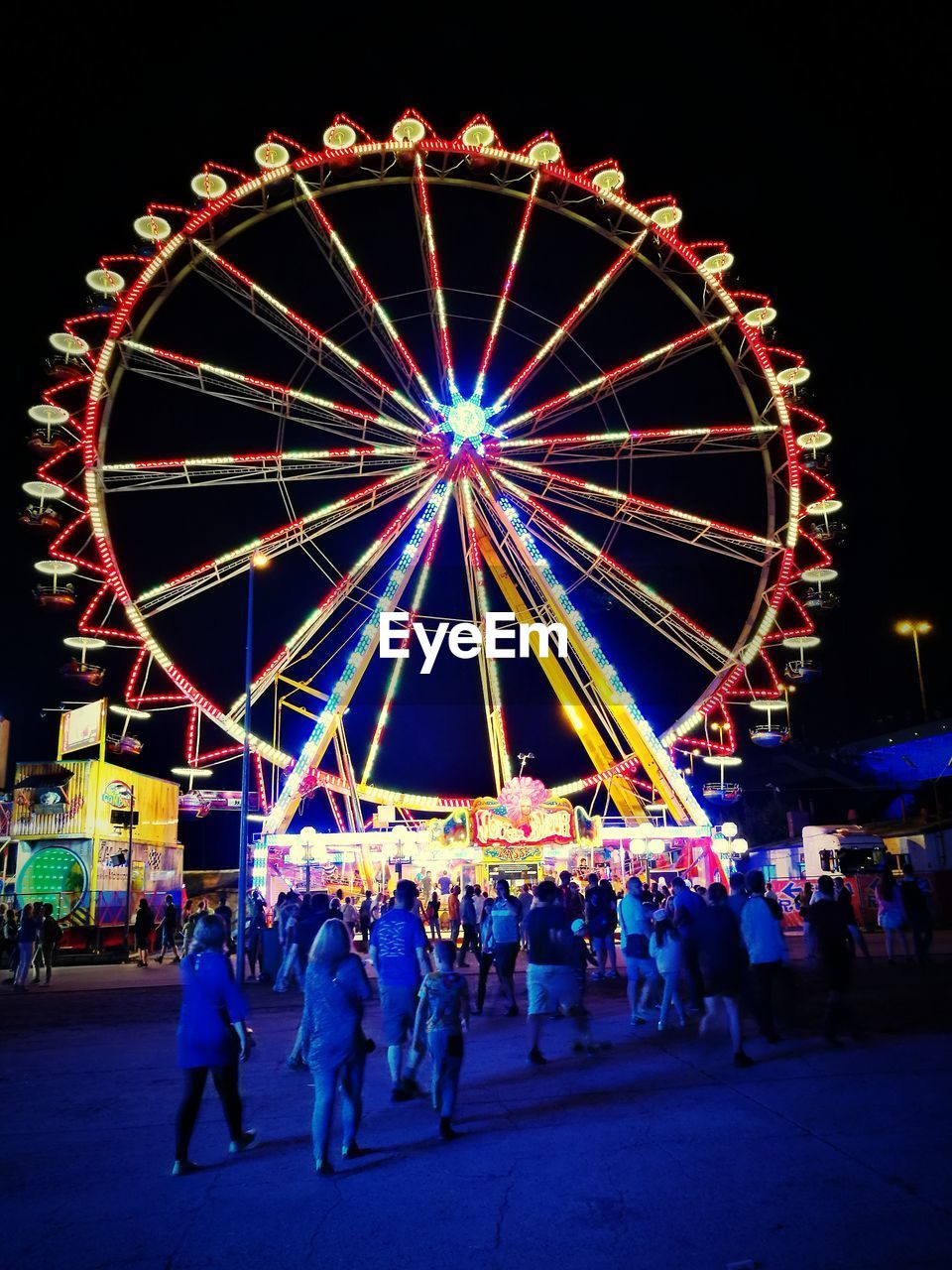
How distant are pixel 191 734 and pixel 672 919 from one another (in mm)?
14122

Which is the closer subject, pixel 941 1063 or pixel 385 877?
pixel 941 1063

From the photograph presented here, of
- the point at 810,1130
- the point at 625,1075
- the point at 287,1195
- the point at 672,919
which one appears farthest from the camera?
the point at 672,919

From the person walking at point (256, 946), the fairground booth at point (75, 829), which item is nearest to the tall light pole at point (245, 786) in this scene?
the person walking at point (256, 946)

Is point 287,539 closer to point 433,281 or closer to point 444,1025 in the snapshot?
point 433,281

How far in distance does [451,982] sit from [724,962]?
2662mm

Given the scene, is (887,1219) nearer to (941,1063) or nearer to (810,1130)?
(810,1130)

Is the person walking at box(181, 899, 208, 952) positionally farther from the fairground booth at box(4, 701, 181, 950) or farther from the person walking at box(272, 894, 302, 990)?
the fairground booth at box(4, 701, 181, 950)

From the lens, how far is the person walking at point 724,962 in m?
8.05

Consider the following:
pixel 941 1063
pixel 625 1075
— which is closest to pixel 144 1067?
pixel 625 1075

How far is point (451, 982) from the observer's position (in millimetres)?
6582

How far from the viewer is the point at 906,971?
45.7ft

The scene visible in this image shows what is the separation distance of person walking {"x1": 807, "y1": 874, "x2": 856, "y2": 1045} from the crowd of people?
14mm

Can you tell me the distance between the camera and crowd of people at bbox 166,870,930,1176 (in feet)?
18.9

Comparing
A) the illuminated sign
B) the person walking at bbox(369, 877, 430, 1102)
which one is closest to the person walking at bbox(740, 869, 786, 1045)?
the person walking at bbox(369, 877, 430, 1102)
